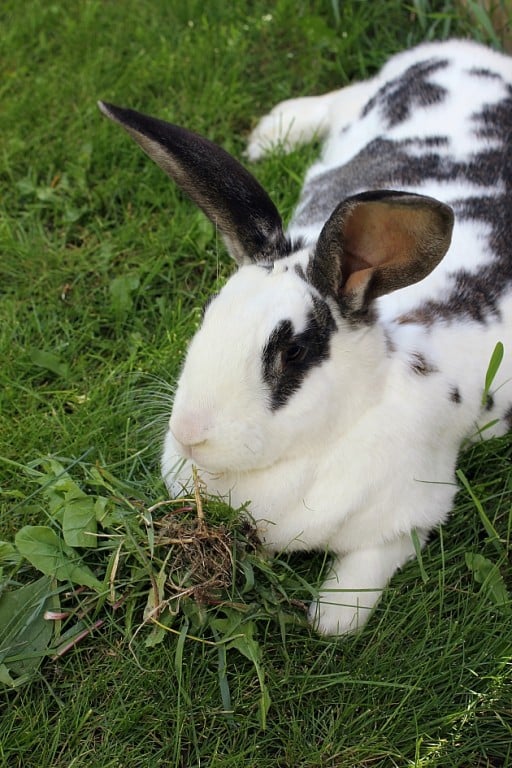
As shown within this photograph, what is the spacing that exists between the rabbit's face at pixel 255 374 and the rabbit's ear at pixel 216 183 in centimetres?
14

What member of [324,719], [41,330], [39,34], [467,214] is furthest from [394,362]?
[39,34]

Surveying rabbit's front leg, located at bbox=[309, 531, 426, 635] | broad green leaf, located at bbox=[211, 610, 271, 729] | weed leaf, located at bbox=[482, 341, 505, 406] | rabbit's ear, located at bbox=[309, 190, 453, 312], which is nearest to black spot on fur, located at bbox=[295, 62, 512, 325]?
weed leaf, located at bbox=[482, 341, 505, 406]

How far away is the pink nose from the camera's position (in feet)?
6.66

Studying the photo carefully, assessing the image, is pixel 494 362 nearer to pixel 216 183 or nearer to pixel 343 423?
pixel 343 423

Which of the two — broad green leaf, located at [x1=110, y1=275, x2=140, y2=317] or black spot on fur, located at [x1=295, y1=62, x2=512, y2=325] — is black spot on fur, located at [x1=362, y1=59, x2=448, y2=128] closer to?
black spot on fur, located at [x1=295, y1=62, x2=512, y2=325]

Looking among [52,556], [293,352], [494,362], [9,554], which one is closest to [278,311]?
[293,352]

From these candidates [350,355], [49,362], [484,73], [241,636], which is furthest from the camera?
[484,73]

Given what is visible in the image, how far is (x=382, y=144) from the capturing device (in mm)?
3135

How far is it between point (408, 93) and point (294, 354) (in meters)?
1.57

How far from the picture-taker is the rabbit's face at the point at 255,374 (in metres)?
2.03

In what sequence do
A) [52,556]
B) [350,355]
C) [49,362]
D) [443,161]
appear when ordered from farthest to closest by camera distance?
[49,362], [443,161], [52,556], [350,355]

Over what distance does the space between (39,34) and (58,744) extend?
3.14m

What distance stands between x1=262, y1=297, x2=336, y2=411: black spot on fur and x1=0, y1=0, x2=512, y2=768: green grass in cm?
62

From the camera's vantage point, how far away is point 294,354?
6.82 ft
